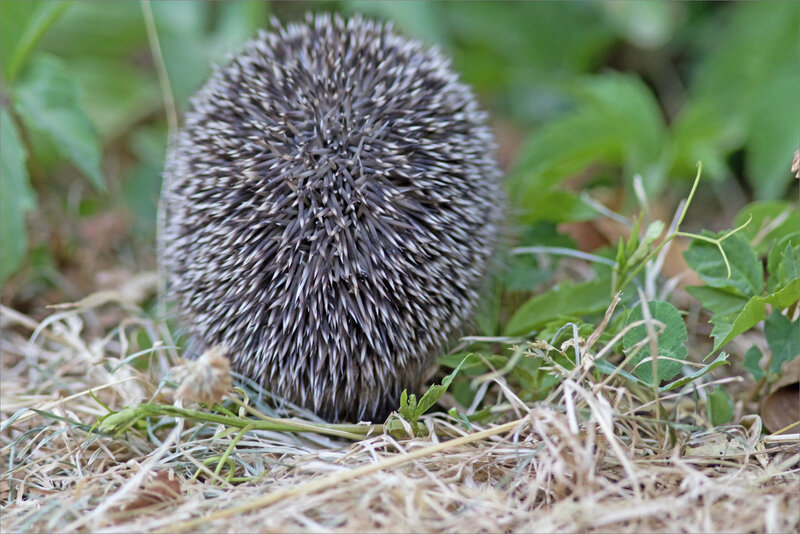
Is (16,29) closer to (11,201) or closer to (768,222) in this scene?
(11,201)

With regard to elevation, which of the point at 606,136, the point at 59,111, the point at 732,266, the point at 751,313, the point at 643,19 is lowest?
the point at 751,313

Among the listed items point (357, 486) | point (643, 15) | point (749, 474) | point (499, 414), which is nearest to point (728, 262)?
point (749, 474)

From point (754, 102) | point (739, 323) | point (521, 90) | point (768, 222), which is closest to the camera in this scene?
point (739, 323)

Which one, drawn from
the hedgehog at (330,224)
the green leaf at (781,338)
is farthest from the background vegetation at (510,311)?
the hedgehog at (330,224)

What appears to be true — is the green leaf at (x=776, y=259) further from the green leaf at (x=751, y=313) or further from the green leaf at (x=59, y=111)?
the green leaf at (x=59, y=111)

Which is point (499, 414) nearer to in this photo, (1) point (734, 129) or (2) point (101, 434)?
(2) point (101, 434)

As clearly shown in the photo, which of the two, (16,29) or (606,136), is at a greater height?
(16,29)

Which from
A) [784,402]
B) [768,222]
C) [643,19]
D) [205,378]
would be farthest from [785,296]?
[643,19]
